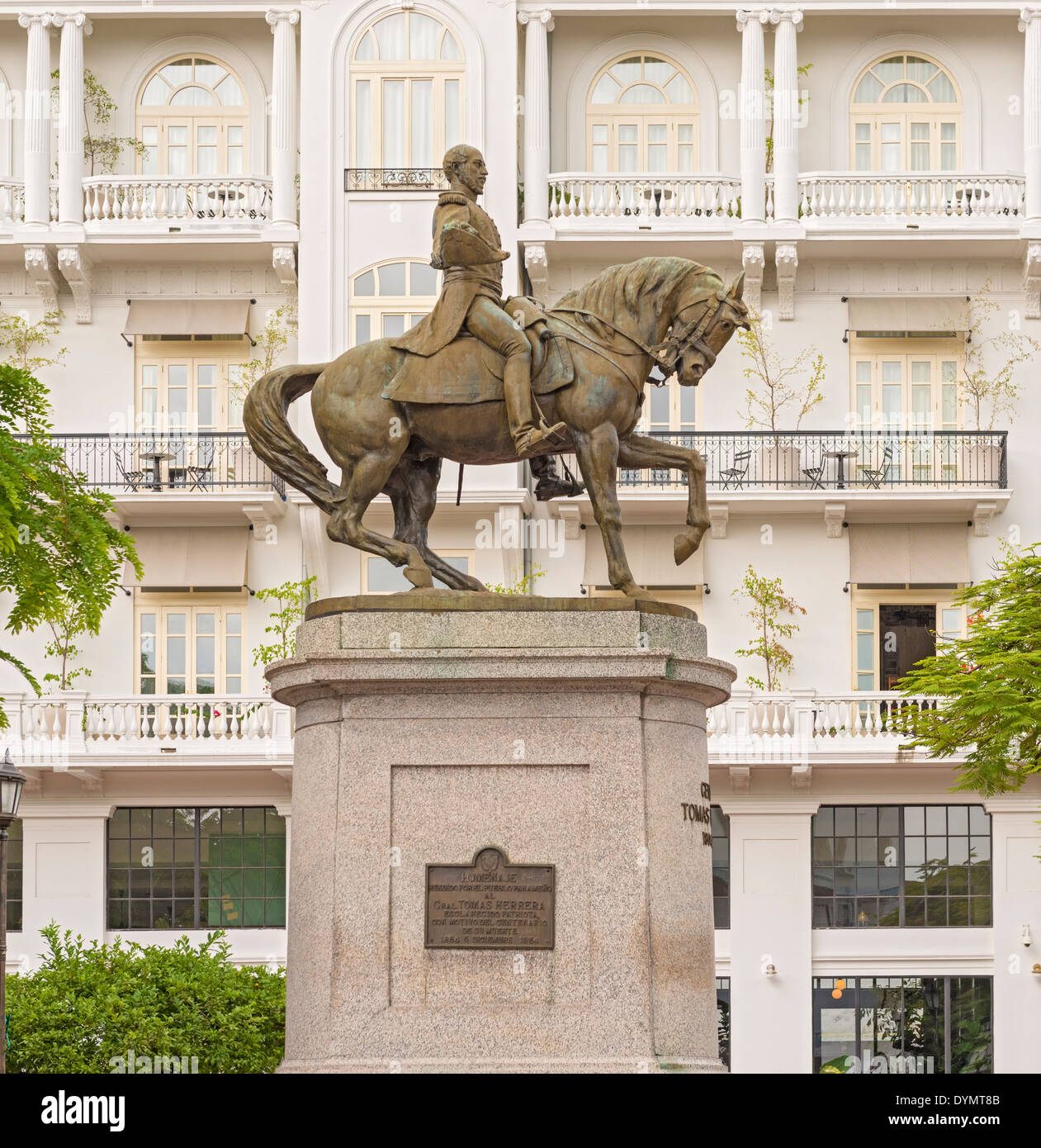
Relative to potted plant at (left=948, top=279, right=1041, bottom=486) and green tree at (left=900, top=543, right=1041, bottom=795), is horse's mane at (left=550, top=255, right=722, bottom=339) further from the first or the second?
potted plant at (left=948, top=279, right=1041, bottom=486)

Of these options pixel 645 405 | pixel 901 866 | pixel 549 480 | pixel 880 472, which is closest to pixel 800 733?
pixel 901 866

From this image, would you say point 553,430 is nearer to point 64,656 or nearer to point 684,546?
point 684,546

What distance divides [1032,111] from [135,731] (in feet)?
57.5

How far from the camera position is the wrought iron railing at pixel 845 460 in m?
35.2

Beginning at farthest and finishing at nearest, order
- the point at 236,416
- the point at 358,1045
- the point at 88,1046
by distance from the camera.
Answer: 1. the point at 236,416
2. the point at 88,1046
3. the point at 358,1045

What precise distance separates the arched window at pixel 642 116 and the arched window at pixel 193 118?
235 inches

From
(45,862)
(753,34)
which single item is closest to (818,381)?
(753,34)

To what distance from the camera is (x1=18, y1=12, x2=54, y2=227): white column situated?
3578 centimetres

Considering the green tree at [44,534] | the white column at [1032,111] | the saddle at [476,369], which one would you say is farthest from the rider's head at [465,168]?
the white column at [1032,111]

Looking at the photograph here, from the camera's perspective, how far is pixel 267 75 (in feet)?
122

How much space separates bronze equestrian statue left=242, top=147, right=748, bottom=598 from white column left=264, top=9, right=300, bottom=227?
72.5 feet

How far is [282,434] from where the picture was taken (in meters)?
14.1

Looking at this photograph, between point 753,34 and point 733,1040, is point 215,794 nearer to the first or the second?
point 733,1040

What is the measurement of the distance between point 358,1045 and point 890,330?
2547cm
